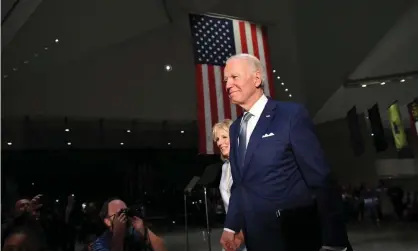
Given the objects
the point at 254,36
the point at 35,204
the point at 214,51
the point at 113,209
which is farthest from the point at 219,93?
the point at 35,204

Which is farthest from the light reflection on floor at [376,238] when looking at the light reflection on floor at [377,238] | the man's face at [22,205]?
the man's face at [22,205]

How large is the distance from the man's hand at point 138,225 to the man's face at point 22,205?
0.44m

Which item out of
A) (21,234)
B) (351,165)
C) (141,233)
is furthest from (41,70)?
(351,165)

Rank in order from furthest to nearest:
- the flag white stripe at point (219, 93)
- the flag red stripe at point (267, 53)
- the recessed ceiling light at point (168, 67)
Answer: the recessed ceiling light at point (168, 67) < the flag white stripe at point (219, 93) < the flag red stripe at point (267, 53)

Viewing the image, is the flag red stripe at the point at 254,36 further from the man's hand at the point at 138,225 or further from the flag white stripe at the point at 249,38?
the man's hand at the point at 138,225

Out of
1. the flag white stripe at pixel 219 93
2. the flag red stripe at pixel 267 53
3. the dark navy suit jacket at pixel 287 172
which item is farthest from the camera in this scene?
the flag white stripe at pixel 219 93

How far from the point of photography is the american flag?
1.91 metres

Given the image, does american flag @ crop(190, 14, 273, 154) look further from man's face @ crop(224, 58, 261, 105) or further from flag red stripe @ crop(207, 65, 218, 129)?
man's face @ crop(224, 58, 261, 105)

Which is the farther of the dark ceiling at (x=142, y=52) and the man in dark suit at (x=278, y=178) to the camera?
the dark ceiling at (x=142, y=52)

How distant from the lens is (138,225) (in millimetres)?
1786

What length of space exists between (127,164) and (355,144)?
0.98 m

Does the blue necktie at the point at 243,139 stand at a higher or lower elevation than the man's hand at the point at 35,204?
higher

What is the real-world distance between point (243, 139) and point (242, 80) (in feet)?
0.63

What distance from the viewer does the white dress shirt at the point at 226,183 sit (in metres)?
1.61
